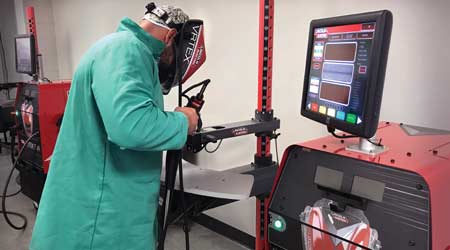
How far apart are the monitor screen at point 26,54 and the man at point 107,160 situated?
243cm

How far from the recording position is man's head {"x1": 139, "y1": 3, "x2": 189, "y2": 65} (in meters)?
1.26

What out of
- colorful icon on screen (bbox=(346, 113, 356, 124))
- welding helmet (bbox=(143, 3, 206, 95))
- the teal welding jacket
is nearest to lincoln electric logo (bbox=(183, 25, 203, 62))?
welding helmet (bbox=(143, 3, 206, 95))

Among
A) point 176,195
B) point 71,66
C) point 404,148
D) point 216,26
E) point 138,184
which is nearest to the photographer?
point 404,148

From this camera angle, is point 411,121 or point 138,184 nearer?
point 138,184

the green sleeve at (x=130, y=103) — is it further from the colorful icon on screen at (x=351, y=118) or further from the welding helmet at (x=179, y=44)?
the colorful icon on screen at (x=351, y=118)

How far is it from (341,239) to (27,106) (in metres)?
2.79

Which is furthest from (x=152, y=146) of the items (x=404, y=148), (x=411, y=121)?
(x=411, y=121)

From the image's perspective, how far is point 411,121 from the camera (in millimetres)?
1707

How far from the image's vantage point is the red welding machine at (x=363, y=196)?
3.15 feet

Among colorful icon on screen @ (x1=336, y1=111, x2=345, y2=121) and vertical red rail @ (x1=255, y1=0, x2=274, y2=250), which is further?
vertical red rail @ (x1=255, y1=0, x2=274, y2=250)

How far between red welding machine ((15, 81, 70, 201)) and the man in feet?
5.80

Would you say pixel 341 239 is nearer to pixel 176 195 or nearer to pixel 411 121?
pixel 176 195

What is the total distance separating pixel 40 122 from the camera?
9.68 ft

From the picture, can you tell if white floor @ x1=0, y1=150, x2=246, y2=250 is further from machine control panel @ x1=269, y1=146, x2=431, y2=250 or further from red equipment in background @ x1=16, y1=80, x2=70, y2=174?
machine control panel @ x1=269, y1=146, x2=431, y2=250
